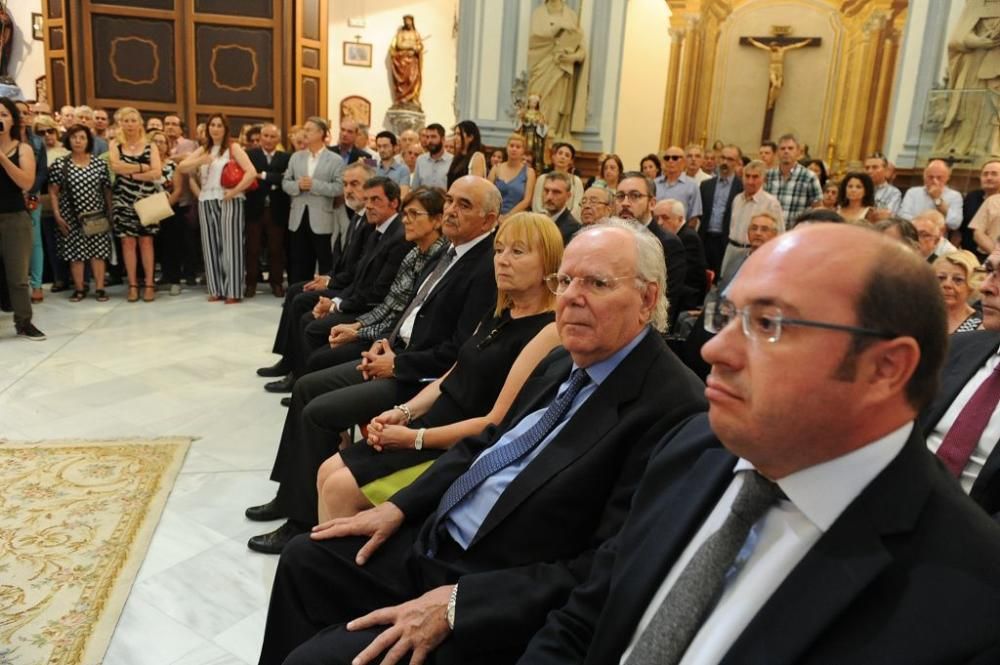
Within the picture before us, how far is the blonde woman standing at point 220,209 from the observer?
6625mm

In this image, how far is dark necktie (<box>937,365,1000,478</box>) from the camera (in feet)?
5.48

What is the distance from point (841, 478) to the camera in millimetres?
967

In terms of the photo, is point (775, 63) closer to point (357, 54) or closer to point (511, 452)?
point (357, 54)

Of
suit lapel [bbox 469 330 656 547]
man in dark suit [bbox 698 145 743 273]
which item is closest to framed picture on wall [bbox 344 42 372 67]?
man in dark suit [bbox 698 145 743 273]

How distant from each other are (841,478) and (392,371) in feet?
7.38

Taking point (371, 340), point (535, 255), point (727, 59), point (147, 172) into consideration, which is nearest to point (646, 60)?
point (727, 59)

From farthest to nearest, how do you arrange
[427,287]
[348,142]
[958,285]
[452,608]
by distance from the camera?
[348,142]
[427,287]
[958,285]
[452,608]

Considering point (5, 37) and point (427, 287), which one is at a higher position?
point (5, 37)

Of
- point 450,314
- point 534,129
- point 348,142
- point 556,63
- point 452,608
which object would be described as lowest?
point 452,608

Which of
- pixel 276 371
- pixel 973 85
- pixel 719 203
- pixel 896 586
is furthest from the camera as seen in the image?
pixel 973 85

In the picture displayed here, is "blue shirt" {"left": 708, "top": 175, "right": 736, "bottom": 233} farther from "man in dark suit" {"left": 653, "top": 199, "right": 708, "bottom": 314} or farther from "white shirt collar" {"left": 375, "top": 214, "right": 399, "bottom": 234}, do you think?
"white shirt collar" {"left": 375, "top": 214, "right": 399, "bottom": 234}

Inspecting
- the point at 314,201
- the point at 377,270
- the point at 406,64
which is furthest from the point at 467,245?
the point at 406,64

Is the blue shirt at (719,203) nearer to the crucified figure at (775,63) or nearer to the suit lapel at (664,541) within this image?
the crucified figure at (775,63)

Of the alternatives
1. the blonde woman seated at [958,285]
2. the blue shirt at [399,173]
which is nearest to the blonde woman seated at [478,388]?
the blonde woman seated at [958,285]
